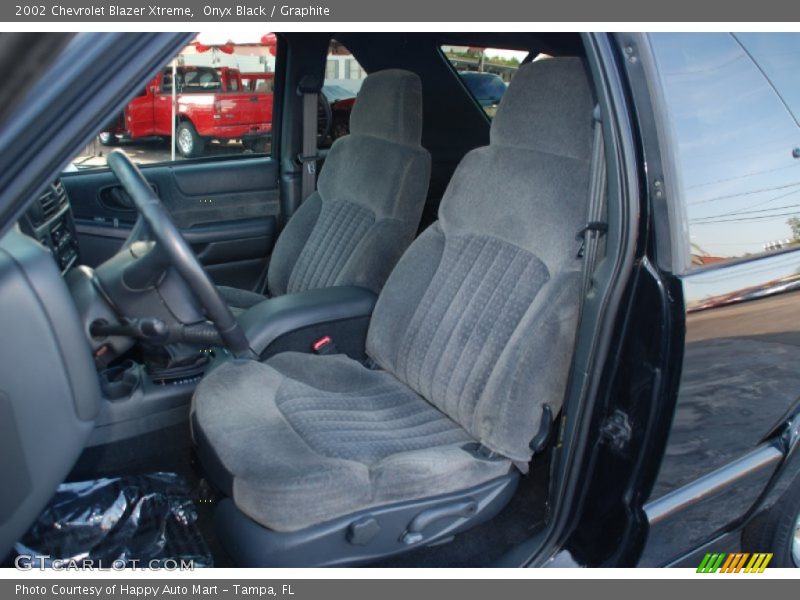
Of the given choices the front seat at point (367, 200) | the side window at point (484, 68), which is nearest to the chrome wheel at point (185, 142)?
the front seat at point (367, 200)

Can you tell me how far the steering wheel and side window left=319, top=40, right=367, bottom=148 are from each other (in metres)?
1.27

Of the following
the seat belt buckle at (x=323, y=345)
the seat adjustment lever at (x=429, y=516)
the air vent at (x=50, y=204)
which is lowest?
the seat adjustment lever at (x=429, y=516)

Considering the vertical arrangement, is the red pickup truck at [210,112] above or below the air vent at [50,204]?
above

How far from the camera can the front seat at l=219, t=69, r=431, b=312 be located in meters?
2.56

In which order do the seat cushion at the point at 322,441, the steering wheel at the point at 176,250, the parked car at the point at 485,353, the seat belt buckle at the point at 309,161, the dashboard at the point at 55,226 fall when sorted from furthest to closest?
1. the seat belt buckle at the point at 309,161
2. the dashboard at the point at 55,226
3. the steering wheel at the point at 176,250
4. the seat cushion at the point at 322,441
5. the parked car at the point at 485,353

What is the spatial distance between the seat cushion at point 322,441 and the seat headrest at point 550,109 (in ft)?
2.48

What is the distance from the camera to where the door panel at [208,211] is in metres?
3.16

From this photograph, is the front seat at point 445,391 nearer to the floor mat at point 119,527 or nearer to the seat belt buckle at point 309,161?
the floor mat at point 119,527

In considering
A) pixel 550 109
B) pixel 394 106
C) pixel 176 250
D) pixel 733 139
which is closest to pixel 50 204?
pixel 176 250

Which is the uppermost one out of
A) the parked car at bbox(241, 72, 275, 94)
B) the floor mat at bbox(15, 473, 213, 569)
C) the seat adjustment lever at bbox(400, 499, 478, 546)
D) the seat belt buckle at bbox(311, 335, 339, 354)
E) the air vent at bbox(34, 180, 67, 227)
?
the parked car at bbox(241, 72, 275, 94)

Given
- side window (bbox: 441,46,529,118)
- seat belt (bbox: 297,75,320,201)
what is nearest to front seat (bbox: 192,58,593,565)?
side window (bbox: 441,46,529,118)

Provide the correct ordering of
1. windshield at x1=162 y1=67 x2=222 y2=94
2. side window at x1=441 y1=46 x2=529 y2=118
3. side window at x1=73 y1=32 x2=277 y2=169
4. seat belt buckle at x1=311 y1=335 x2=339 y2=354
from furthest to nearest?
windshield at x1=162 y1=67 x2=222 y2=94
side window at x1=73 y1=32 x2=277 y2=169
side window at x1=441 y1=46 x2=529 y2=118
seat belt buckle at x1=311 y1=335 x2=339 y2=354

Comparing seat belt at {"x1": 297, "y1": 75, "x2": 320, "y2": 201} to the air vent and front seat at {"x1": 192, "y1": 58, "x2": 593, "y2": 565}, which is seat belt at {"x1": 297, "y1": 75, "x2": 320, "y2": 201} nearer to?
Answer: the air vent

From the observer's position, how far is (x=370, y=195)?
8.79 feet
